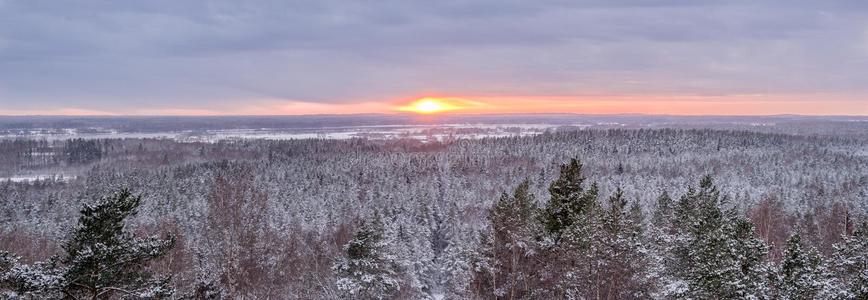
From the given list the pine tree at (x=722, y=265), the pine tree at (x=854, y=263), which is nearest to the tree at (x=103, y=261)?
the pine tree at (x=722, y=265)

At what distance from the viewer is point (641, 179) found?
382 ft

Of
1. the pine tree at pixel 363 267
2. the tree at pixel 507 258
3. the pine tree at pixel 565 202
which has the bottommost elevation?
the pine tree at pixel 363 267

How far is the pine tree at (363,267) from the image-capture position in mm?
28953

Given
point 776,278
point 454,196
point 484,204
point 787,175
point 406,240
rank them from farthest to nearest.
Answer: point 787,175, point 454,196, point 484,204, point 406,240, point 776,278

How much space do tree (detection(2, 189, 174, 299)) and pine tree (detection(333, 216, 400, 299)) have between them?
1558cm

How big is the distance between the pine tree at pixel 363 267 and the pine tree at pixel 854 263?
1958 centimetres

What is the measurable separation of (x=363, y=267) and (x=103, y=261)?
56.3 feet

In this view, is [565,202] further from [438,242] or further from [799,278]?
[438,242]

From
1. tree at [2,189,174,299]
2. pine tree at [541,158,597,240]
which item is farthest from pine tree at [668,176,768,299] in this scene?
tree at [2,189,174,299]

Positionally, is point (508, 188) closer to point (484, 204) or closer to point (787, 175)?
point (484, 204)

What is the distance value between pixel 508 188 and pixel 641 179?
27915 mm

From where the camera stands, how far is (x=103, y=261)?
1300 cm

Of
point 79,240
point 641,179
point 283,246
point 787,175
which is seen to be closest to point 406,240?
point 283,246

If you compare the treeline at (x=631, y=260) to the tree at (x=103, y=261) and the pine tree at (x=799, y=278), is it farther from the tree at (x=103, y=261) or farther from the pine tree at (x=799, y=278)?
the tree at (x=103, y=261)
